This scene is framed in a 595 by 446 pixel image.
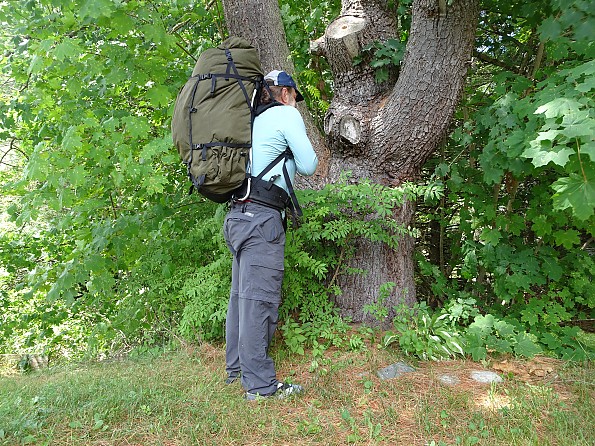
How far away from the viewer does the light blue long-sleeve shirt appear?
3.17 m

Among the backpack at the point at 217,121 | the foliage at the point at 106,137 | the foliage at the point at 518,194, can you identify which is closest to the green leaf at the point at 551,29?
the foliage at the point at 518,194

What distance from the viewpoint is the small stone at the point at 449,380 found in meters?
3.34

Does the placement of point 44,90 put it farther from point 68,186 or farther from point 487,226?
point 487,226

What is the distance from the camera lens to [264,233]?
324cm

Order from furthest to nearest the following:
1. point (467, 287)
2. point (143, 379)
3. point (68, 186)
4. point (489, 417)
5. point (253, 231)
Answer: point (467, 287) → point (68, 186) → point (143, 379) → point (253, 231) → point (489, 417)

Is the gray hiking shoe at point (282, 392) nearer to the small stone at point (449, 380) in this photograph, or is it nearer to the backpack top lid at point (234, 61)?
the small stone at point (449, 380)

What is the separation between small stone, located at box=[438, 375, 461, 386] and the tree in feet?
3.08

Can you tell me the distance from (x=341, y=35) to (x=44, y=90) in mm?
2770

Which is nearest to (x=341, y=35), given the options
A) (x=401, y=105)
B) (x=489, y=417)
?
(x=401, y=105)

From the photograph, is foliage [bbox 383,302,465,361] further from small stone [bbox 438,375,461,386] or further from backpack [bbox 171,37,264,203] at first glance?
backpack [bbox 171,37,264,203]

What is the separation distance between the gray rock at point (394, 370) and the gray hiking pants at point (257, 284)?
0.83 meters

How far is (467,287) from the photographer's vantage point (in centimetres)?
512

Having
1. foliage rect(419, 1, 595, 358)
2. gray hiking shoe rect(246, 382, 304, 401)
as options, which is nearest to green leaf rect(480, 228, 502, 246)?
foliage rect(419, 1, 595, 358)

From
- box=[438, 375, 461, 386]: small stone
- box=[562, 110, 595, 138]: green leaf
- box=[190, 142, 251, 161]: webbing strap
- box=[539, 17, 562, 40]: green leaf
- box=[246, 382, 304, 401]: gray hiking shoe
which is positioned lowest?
box=[438, 375, 461, 386]: small stone
